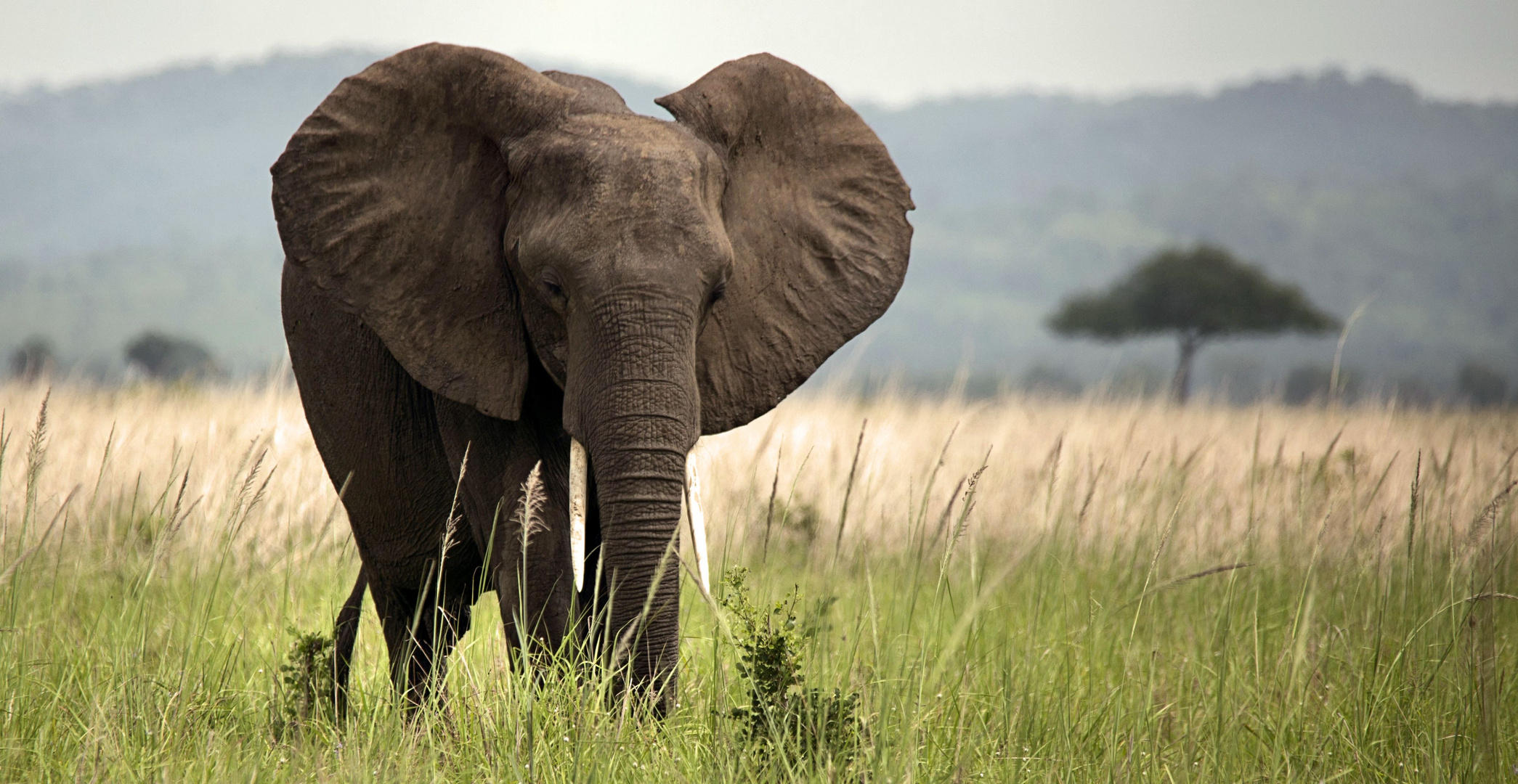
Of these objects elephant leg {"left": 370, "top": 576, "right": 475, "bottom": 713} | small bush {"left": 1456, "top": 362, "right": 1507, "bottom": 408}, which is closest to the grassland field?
elephant leg {"left": 370, "top": 576, "right": 475, "bottom": 713}

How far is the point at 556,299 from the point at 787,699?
4.40 feet

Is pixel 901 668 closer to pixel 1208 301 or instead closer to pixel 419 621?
pixel 419 621

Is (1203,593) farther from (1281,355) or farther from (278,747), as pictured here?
(1281,355)

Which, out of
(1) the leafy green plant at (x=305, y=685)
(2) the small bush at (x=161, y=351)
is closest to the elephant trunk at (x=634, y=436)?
(1) the leafy green plant at (x=305, y=685)

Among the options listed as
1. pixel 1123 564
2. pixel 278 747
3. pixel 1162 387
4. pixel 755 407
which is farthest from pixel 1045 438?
pixel 278 747

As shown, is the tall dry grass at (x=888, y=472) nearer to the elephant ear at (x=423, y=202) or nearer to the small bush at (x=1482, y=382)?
the elephant ear at (x=423, y=202)

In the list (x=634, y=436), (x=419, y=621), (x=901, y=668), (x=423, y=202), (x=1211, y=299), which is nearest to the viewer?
(x=901, y=668)

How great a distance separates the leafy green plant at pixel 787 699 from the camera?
3381 millimetres

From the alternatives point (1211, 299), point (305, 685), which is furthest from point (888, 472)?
point (1211, 299)

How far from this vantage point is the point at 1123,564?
7.18m

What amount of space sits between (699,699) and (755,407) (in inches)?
38.8

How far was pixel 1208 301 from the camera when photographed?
224ft

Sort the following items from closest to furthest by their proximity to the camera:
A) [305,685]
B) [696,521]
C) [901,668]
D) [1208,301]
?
[901,668] < [696,521] < [305,685] < [1208,301]

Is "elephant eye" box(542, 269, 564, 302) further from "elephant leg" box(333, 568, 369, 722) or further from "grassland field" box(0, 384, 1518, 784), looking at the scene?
"elephant leg" box(333, 568, 369, 722)
